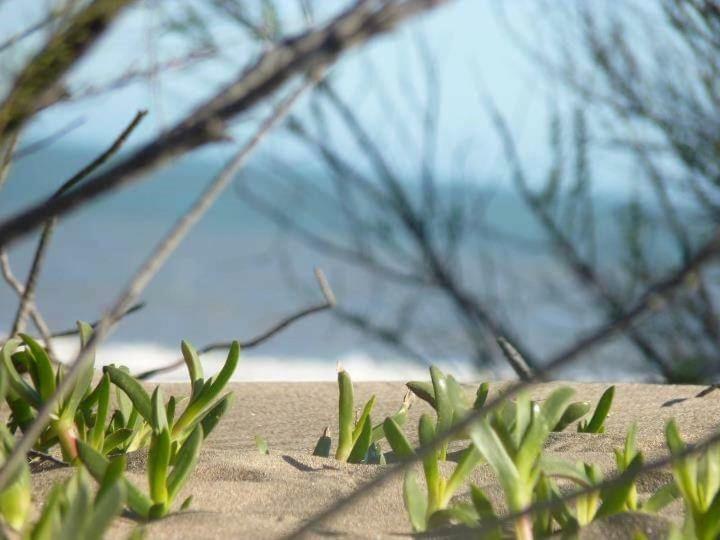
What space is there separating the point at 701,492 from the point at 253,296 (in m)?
11.9

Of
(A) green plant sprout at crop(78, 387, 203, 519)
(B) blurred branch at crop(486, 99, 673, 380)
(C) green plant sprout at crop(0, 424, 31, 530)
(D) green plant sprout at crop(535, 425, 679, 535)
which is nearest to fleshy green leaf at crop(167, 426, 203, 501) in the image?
(A) green plant sprout at crop(78, 387, 203, 519)

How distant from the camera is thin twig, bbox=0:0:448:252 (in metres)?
0.49

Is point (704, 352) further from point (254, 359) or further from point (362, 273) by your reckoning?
point (362, 273)

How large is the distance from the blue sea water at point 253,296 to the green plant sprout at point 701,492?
1.08m

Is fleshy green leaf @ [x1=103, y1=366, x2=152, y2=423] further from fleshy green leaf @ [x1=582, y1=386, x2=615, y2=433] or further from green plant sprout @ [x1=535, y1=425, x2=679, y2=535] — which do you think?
fleshy green leaf @ [x1=582, y1=386, x2=615, y2=433]

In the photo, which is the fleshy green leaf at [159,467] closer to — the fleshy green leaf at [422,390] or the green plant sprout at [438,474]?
the green plant sprout at [438,474]

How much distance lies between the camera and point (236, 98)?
51 cm

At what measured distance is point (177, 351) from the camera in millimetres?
8836

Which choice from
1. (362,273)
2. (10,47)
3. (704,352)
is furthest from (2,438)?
(362,273)

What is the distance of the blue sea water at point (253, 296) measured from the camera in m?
3.73

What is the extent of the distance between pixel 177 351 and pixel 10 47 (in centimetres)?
799

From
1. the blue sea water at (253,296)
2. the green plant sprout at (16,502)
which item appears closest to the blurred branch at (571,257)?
the blue sea water at (253,296)

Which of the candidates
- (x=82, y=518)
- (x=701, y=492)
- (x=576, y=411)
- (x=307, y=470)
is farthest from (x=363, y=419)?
(x=82, y=518)

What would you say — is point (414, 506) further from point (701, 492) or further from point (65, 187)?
point (65, 187)
